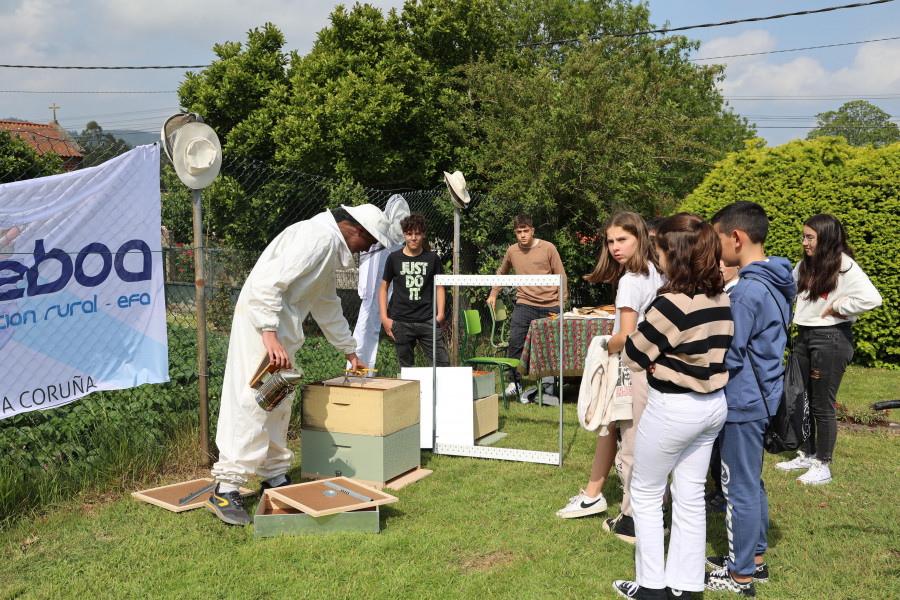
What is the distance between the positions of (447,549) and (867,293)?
3.57 m

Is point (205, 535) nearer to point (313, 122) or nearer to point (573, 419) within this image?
point (573, 419)

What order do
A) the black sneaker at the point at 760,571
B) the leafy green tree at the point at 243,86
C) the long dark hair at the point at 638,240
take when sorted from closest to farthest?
the black sneaker at the point at 760,571
the long dark hair at the point at 638,240
the leafy green tree at the point at 243,86

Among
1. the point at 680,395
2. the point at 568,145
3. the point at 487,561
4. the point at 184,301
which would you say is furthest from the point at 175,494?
the point at 568,145

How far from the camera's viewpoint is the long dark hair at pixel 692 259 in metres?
2.88

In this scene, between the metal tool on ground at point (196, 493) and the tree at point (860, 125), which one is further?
the tree at point (860, 125)

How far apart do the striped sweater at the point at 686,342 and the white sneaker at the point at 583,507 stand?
5.20ft

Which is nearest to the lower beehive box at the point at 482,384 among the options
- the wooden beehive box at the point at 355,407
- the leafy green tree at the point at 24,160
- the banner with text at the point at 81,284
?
the wooden beehive box at the point at 355,407

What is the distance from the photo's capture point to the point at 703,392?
2.84m

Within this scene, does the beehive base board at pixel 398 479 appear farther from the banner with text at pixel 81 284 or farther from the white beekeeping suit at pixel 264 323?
the banner with text at pixel 81 284

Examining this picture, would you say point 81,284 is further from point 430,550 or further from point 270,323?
point 430,550

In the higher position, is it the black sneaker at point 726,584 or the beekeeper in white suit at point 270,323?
the beekeeper in white suit at point 270,323

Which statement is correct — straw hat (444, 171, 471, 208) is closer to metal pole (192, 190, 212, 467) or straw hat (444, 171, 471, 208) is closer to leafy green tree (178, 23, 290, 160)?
metal pole (192, 190, 212, 467)

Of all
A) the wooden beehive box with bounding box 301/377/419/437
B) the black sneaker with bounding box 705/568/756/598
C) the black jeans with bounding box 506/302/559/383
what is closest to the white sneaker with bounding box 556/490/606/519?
the black sneaker with bounding box 705/568/756/598

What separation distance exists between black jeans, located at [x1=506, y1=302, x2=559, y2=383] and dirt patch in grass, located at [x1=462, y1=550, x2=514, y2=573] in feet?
13.0
